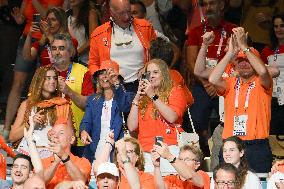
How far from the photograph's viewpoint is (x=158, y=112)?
12164 mm

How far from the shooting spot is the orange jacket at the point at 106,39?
1305 cm

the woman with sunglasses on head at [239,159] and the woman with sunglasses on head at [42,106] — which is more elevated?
the woman with sunglasses on head at [42,106]

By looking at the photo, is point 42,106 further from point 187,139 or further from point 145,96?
point 187,139

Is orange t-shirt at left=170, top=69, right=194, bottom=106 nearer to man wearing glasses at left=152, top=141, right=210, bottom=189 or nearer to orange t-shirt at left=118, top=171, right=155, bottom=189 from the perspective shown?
man wearing glasses at left=152, top=141, right=210, bottom=189

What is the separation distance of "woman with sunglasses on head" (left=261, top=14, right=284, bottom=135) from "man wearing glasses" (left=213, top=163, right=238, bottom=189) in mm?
3186

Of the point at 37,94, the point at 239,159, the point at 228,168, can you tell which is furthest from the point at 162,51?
the point at 228,168

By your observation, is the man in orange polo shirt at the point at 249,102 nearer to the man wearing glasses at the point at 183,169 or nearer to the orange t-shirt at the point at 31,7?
the man wearing glasses at the point at 183,169

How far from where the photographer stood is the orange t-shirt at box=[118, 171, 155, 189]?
1124 cm

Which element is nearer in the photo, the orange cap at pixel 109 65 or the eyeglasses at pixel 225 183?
the eyeglasses at pixel 225 183

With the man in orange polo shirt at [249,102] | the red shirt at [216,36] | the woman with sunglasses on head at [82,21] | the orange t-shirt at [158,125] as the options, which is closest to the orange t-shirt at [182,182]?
the orange t-shirt at [158,125]

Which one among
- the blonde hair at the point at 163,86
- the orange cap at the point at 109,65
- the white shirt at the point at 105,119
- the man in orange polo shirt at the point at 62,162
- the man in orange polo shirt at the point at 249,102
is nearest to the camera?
the man in orange polo shirt at the point at 62,162

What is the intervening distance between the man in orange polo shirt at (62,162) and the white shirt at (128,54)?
1.38m

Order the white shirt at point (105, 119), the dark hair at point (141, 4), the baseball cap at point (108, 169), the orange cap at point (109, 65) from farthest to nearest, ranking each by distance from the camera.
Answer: the dark hair at point (141, 4), the orange cap at point (109, 65), the white shirt at point (105, 119), the baseball cap at point (108, 169)

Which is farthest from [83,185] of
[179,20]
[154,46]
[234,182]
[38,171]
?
[179,20]
